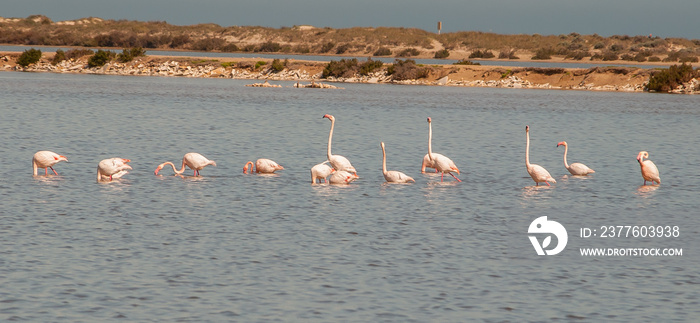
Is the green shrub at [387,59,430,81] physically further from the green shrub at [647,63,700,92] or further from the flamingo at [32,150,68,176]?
the flamingo at [32,150,68,176]

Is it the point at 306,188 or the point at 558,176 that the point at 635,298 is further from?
the point at 558,176

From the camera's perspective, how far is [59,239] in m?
12.8

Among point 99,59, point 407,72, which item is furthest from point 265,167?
point 99,59

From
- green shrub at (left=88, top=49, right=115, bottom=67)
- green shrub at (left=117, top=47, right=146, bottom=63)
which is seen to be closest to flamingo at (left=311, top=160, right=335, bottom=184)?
green shrub at (left=117, top=47, right=146, bottom=63)

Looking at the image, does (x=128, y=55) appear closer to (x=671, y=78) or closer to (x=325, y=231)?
(x=671, y=78)

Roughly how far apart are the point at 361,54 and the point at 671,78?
228ft

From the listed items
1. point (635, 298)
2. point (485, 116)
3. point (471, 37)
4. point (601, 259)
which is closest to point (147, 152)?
point (601, 259)

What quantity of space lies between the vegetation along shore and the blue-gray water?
37889 millimetres

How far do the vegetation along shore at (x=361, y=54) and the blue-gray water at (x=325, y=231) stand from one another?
124 ft

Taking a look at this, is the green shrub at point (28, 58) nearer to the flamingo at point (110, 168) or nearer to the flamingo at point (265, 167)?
the flamingo at point (265, 167)

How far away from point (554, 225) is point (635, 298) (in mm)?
4308

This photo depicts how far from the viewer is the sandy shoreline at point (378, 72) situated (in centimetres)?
6744

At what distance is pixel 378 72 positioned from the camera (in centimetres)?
7656

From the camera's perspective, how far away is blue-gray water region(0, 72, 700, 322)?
33.1ft
